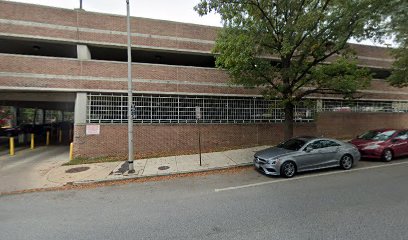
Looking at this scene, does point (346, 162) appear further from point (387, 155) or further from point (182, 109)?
point (182, 109)

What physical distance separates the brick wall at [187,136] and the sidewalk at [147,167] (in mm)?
1458

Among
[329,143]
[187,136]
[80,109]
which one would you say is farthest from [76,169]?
[329,143]

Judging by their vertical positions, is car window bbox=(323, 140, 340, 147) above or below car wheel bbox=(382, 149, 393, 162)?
above

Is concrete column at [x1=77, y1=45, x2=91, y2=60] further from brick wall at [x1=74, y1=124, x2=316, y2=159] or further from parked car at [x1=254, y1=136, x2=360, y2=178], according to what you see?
parked car at [x1=254, y1=136, x2=360, y2=178]

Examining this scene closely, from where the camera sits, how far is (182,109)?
13508mm

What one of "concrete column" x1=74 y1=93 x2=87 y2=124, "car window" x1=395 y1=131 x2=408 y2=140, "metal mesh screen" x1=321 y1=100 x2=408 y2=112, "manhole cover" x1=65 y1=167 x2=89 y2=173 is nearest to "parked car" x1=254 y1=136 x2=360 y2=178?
"car window" x1=395 y1=131 x2=408 y2=140

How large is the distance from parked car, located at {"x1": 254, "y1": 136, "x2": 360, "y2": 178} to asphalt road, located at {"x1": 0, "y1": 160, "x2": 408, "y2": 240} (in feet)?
1.58

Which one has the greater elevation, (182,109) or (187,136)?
(182,109)

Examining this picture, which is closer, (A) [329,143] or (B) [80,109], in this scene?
(A) [329,143]

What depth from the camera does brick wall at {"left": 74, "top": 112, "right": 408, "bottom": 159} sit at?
1192 cm

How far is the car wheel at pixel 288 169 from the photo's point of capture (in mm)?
7592

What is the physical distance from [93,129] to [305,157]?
1047cm

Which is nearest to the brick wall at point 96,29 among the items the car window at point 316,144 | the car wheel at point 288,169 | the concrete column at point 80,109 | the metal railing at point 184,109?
the concrete column at point 80,109

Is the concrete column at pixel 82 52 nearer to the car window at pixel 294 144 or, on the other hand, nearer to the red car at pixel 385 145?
the car window at pixel 294 144
